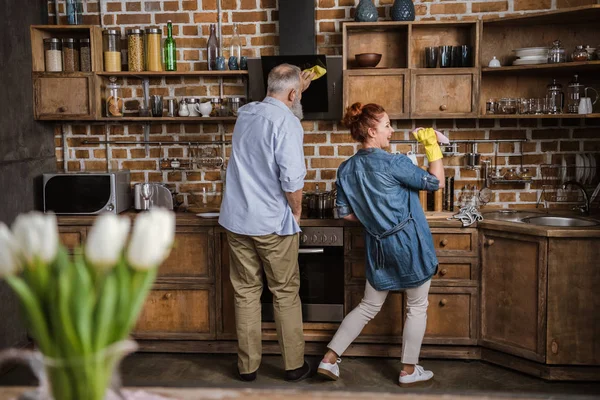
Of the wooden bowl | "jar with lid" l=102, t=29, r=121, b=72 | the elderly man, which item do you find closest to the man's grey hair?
the elderly man

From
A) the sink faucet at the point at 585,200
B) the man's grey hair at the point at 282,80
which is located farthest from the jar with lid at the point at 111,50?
the sink faucet at the point at 585,200

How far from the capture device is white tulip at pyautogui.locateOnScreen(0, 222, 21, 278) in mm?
1006

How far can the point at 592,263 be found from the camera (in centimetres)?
332

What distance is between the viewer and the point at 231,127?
4.31m

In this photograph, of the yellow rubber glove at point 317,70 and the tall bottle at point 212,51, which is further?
the tall bottle at point 212,51

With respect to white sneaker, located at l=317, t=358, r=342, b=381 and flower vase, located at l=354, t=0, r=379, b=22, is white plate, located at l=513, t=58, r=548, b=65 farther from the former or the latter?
white sneaker, located at l=317, t=358, r=342, b=381

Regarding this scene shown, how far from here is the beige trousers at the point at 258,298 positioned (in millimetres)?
3377

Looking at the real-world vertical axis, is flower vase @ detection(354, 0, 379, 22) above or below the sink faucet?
above

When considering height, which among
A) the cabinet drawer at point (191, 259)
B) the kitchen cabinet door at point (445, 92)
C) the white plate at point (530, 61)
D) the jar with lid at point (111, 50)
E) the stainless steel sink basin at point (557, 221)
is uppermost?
the jar with lid at point (111, 50)

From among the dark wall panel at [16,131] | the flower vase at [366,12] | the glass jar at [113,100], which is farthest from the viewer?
the glass jar at [113,100]

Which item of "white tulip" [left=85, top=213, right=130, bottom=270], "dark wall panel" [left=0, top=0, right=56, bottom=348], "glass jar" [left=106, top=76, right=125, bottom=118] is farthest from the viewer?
"glass jar" [left=106, top=76, right=125, bottom=118]

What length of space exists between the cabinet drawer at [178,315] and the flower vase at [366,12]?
189 centimetres

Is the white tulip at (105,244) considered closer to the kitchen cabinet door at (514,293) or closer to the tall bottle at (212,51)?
the kitchen cabinet door at (514,293)

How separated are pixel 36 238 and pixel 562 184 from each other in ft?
12.2
